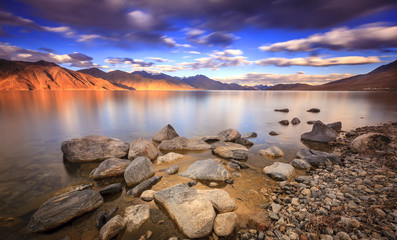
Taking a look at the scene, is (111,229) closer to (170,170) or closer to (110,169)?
(110,169)

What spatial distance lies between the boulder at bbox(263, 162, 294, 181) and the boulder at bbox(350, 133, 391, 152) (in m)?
5.56

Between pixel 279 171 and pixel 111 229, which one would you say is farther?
pixel 279 171

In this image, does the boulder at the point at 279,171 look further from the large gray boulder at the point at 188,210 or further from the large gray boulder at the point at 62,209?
the large gray boulder at the point at 62,209

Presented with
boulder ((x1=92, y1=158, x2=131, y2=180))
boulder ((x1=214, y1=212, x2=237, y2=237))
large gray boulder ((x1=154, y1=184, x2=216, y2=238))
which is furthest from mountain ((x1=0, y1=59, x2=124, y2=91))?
boulder ((x1=214, y1=212, x2=237, y2=237))

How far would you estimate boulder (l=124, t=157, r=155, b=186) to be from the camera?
585 cm

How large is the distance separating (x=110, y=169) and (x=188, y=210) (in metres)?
3.91

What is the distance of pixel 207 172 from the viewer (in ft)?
20.5

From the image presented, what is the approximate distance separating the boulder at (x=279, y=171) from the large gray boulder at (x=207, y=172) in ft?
5.60

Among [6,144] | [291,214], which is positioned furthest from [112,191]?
[6,144]

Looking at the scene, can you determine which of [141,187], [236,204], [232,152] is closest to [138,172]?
[141,187]

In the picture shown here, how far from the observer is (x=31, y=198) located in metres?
5.02

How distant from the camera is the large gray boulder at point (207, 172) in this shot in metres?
6.12

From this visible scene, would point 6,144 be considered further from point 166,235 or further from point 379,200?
point 379,200

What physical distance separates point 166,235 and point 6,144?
12.5 metres
